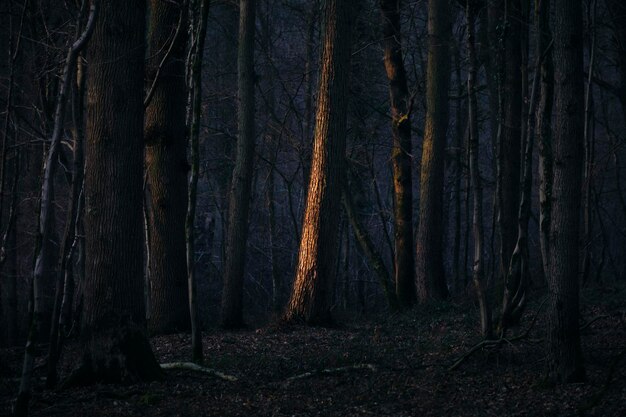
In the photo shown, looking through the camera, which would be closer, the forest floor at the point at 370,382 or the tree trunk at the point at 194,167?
the forest floor at the point at 370,382

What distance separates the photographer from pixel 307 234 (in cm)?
1255

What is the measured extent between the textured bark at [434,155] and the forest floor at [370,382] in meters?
4.15

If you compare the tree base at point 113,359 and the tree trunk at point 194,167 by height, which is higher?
the tree trunk at point 194,167

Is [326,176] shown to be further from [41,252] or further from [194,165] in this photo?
[41,252]

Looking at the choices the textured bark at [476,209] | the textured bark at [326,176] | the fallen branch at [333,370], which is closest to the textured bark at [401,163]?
the textured bark at [326,176]

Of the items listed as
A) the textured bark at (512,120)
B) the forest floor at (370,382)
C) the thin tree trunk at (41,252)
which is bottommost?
the forest floor at (370,382)

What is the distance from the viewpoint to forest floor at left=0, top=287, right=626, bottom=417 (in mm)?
7066

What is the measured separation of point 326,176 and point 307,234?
107 centimetres

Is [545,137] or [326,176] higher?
[326,176]

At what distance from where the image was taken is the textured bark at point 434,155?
15445 millimetres

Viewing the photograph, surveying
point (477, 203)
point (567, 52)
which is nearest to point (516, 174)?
point (477, 203)

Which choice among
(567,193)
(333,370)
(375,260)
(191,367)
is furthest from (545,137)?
(375,260)

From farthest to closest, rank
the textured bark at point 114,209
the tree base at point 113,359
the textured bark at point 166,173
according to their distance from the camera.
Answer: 1. the textured bark at point 166,173
2. the textured bark at point 114,209
3. the tree base at point 113,359

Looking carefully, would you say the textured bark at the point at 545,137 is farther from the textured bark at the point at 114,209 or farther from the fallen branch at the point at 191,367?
the textured bark at the point at 114,209
